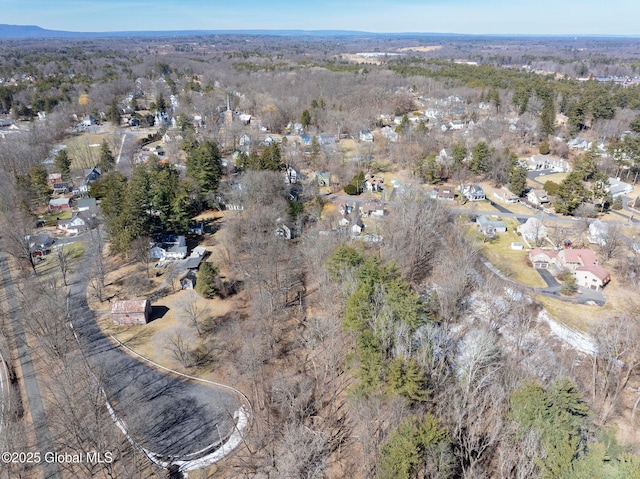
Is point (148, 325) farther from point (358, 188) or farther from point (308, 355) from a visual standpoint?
point (358, 188)

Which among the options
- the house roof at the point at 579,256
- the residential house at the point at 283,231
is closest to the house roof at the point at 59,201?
the residential house at the point at 283,231

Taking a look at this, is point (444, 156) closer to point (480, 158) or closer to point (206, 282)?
point (480, 158)

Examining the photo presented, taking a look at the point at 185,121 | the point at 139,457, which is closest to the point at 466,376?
the point at 139,457

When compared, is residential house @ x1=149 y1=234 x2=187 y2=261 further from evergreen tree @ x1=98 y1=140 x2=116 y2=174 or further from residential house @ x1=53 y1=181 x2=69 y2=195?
evergreen tree @ x1=98 y1=140 x2=116 y2=174

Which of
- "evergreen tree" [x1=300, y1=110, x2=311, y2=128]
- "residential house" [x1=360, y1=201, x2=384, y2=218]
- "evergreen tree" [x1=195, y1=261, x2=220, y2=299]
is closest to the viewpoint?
"evergreen tree" [x1=195, y1=261, x2=220, y2=299]

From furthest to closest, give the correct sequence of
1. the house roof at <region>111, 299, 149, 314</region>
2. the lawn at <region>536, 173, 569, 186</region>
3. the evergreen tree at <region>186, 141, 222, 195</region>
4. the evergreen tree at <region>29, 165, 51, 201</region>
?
1. the lawn at <region>536, 173, 569, 186</region>
2. the evergreen tree at <region>29, 165, 51, 201</region>
3. the evergreen tree at <region>186, 141, 222, 195</region>
4. the house roof at <region>111, 299, 149, 314</region>

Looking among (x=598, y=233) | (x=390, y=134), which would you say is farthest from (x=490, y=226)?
(x=390, y=134)

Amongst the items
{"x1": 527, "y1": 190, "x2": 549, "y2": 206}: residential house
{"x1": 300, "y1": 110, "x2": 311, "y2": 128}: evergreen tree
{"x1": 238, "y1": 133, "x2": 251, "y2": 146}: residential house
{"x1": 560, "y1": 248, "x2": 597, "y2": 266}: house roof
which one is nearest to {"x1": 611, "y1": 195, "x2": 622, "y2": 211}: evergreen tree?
{"x1": 527, "y1": 190, "x2": 549, "y2": 206}: residential house
